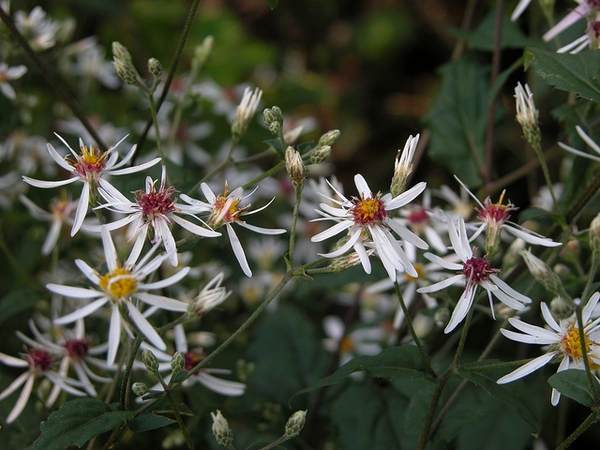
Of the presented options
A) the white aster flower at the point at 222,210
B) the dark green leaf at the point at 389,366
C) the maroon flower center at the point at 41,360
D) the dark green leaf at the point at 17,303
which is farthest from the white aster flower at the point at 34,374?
the dark green leaf at the point at 389,366

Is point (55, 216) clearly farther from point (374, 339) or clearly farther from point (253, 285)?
point (374, 339)

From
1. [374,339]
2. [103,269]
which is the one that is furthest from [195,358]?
[374,339]

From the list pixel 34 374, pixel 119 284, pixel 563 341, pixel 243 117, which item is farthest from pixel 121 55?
pixel 563 341

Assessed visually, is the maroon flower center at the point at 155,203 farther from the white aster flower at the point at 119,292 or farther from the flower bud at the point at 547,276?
the flower bud at the point at 547,276

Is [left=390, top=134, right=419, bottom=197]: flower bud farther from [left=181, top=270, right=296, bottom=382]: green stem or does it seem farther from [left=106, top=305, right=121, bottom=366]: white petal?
[left=106, top=305, right=121, bottom=366]: white petal

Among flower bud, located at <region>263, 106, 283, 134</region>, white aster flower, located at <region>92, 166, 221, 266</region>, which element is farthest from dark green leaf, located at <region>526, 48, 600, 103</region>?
white aster flower, located at <region>92, 166, 221, 266</region>

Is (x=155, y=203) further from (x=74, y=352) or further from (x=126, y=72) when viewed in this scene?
(x=74, y=352)

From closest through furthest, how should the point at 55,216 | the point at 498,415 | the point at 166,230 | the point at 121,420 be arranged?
the point at 121,420, the point at 166,230, the point at 498,415, the point at 55,216
